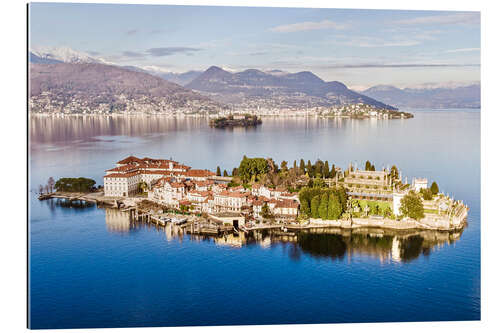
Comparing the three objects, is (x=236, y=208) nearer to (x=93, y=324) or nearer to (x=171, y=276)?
(x=171, y=276)

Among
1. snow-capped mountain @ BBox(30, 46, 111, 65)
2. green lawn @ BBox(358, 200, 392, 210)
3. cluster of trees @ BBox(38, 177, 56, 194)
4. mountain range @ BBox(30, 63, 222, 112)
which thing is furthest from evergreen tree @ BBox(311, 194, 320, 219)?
cluster of trees @ BBox(38, 177, 56, 194)

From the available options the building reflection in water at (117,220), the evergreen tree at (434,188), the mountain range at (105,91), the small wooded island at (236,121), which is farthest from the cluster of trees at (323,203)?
the small wooded island at (236,121)

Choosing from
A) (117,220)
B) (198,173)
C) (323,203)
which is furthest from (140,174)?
(323,203)

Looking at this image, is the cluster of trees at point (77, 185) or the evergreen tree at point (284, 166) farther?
the evergreen tree at point (284, 166)

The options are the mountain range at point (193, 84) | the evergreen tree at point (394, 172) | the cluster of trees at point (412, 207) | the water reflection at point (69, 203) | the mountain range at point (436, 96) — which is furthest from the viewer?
the evergreen tree at point (394, 172)

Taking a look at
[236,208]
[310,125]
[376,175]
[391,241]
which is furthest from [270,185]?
[310,125]

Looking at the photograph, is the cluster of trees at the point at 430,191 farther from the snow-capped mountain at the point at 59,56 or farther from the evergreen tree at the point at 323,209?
the snow-capped mountain at the point at 59,56

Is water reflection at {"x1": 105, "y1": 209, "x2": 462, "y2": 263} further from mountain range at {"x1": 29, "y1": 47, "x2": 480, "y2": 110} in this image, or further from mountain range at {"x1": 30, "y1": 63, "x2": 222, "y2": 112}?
mountain range at {"x1": 30, "y1": 63, "x2": 222, "y2": 112}
